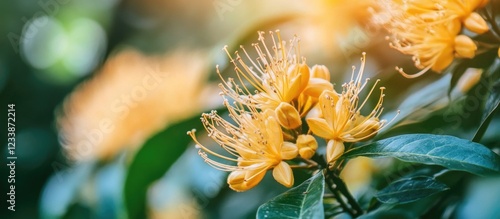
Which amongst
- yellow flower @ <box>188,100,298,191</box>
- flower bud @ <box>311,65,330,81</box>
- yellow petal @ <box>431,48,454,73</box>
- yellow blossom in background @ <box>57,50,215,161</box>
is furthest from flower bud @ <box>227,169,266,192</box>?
yellow blossom in background @ <box>57,50,215,161</box>

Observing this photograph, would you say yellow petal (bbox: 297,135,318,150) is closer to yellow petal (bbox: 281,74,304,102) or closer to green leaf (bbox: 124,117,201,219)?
yellow petal (bbox: 281,74,304,102)

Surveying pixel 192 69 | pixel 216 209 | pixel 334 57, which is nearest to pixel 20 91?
pixel 192 69

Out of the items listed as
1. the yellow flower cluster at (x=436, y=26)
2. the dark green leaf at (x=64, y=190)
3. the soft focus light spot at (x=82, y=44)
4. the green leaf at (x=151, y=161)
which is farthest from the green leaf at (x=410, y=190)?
the soft focus light spot at (x=82, y=44)

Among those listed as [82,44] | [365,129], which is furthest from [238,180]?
[82,44]

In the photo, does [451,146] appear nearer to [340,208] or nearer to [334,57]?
[340,208]

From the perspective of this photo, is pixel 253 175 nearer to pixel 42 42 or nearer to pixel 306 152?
pixel 306 152
